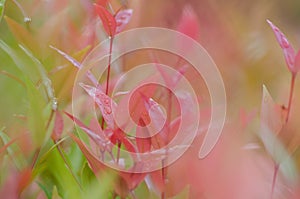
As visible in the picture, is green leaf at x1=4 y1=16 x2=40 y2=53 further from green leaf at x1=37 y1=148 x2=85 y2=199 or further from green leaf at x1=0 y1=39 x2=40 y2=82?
green leaf at x1=37 y1=148 x2=85 y2=199

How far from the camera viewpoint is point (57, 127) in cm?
61

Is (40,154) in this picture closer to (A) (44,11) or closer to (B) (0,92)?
(B) (0,92)

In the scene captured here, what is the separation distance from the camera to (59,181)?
579mm

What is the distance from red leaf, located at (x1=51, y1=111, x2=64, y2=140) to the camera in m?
0.60

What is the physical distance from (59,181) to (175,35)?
0.17 m

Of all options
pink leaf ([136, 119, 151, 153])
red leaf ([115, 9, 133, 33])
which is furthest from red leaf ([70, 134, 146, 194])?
red leaf ([115, 9, 133, 33])

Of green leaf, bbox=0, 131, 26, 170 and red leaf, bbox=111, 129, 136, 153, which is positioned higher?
green leaf, bbox=0, 131, 26, 170

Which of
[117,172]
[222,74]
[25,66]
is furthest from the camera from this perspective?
[222,74]

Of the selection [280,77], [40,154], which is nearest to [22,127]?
[40,154]

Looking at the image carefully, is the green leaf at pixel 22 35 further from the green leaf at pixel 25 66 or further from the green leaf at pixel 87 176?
the green leaf at pixel 87 176

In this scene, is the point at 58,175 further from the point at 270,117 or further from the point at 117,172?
the point at 270,117

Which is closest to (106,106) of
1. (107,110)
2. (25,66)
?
(107,110)

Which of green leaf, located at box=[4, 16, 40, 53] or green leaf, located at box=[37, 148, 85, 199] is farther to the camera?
green leaf, located at box=[4, 16, 40, 53]

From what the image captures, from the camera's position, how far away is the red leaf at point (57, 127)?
1.98ft
